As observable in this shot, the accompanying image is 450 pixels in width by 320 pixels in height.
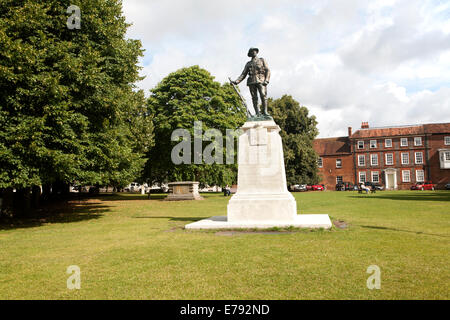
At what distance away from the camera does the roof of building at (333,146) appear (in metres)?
65.7

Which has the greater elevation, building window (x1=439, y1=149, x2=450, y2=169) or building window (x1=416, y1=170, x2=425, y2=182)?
building window (x1=439, y1=149, x2=450, y2=169)

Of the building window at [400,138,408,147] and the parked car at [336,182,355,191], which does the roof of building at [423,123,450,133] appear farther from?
the parked car at [336,182,355,191]

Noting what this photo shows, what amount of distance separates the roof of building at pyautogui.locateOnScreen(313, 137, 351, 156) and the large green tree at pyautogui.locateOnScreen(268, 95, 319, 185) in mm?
12859

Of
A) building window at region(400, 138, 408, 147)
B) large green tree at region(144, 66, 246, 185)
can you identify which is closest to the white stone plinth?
large green tree at region(144, 66, 246, 185)

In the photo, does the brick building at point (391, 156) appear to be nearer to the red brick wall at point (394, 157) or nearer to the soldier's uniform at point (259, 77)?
the red brick wall at point (394, 157)

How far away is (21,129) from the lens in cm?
1164

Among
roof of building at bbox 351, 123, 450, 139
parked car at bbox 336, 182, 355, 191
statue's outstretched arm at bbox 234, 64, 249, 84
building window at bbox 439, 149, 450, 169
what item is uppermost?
roof of building at bbox 351, 123, 450, 139

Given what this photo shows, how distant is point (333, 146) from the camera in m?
67.1

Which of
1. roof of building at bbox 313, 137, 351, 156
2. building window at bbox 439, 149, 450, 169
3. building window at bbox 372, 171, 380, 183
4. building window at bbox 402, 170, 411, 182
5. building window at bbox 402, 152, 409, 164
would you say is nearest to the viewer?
building window at bbox 439, 149, 450, 169

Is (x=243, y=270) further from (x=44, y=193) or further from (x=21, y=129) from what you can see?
(x=44, y=193)

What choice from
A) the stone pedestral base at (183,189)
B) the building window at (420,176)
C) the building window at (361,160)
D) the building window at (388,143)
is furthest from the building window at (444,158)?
the stone pedestral base at (183,189)

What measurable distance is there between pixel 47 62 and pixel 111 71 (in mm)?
3833

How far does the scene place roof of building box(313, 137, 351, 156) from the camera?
216 feet
